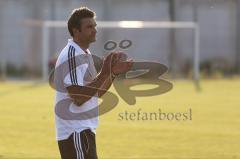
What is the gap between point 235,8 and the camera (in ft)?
134

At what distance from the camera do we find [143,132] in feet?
44.8

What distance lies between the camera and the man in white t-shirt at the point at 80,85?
5320mm

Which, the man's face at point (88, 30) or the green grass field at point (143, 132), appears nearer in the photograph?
the man's face at point (88, 30)

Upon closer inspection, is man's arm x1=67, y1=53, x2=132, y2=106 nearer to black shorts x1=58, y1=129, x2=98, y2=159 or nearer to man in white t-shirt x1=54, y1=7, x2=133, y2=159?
man in white t-shirt x1=54, y1=7, x2=133, y2=159

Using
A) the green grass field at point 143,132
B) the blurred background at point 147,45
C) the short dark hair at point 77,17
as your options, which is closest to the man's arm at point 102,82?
the short dark hair at point 77,17

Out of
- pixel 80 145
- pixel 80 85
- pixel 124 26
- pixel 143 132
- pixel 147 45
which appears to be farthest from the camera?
pixel 147 45

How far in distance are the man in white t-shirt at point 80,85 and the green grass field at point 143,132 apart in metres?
4.82

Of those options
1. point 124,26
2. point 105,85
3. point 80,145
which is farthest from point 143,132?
point 124,26

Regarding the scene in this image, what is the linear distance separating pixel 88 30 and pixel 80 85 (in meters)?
0.46

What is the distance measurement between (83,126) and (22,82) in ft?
101

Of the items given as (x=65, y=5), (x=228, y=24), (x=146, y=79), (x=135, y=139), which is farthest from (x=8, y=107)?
(x=228, y=24)

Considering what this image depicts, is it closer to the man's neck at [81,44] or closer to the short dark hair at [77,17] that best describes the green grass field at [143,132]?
the man's neck at [81,44]

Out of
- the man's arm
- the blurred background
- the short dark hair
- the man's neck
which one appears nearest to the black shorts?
the man's arm

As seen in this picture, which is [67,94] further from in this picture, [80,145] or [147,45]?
[147,45]
